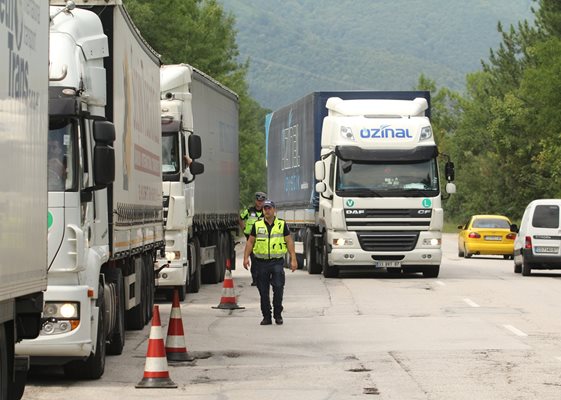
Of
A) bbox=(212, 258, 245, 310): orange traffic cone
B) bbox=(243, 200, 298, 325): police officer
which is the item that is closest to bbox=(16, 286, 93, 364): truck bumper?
bbox=(243, 200, 298, 325): police officer

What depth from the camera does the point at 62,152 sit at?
13.7m

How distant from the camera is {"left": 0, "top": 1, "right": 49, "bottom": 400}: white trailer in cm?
940

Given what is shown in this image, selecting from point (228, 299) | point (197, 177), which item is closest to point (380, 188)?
point (197, 177)

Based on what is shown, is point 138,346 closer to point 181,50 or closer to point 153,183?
point 153,183

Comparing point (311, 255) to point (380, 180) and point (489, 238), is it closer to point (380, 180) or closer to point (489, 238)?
point (380, 180)

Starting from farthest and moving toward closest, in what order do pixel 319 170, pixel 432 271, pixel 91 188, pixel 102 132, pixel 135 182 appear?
pixel 432 271, pixel 319 170, pixel 135 182, pixel 91 188, pixel 102 132

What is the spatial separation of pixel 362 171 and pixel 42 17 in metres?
21.5

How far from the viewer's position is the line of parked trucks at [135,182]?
1035 cm

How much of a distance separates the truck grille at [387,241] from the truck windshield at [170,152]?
779cm

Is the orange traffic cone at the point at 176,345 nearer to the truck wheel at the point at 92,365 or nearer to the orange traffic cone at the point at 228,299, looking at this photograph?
the truck wheel at the point at 92,365

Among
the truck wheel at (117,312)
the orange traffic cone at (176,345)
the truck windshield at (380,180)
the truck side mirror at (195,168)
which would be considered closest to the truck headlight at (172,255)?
the truck side mirror at (195,168)

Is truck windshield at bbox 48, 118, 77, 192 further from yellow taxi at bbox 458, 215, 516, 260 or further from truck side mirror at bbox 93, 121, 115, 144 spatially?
yellow taxi at bbox 458, 215, 516, 260

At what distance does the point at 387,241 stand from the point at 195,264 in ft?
19.2

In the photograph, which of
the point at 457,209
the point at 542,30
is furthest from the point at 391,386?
the point at 457,209
